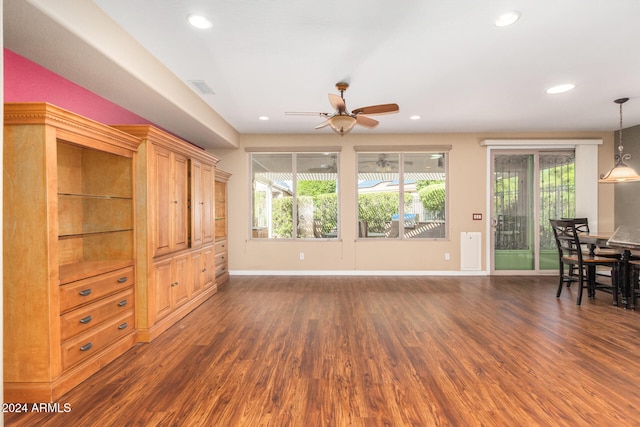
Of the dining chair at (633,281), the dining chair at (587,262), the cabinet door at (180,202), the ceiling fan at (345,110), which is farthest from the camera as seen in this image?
the dining chair at (587,262)

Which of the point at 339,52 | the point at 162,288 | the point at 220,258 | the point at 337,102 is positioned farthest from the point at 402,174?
the point at 162,288

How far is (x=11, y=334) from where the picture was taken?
1.95m

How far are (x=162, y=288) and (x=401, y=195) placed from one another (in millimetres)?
4344

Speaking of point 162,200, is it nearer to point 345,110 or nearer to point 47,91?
point 47,91

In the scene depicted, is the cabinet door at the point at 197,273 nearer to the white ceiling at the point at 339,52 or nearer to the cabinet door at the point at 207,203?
the cabinet door at the point at 207,203

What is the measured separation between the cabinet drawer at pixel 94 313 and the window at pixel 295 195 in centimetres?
327

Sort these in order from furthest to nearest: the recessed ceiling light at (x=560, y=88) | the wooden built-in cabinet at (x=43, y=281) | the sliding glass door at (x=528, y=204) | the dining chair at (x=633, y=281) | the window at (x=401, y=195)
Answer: the window at (x=401, y=195), the sliding glass door at (x=528, y=204), the dining chair at (x=633, y=281), the recessed ceiling light at (x=560, y=88), the wooden built-in cabinet at (x=43, y=281)

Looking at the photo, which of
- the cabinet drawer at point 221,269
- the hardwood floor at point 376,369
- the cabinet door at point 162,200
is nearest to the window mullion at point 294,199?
the cabinet drawer at point 221,269

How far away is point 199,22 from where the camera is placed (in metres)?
2.35

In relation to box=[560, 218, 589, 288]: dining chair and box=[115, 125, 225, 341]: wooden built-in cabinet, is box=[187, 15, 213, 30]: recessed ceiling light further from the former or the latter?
box=[560, 218, 589, 288]: dining chair

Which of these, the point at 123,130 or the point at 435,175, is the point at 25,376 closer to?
the point at 123,130

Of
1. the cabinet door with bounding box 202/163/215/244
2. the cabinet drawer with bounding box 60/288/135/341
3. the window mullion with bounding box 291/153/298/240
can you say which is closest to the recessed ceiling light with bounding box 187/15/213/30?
the cabinet door with bounding box 202/163/215/244

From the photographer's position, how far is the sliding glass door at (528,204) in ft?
18.6

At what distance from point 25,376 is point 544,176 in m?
7.42
